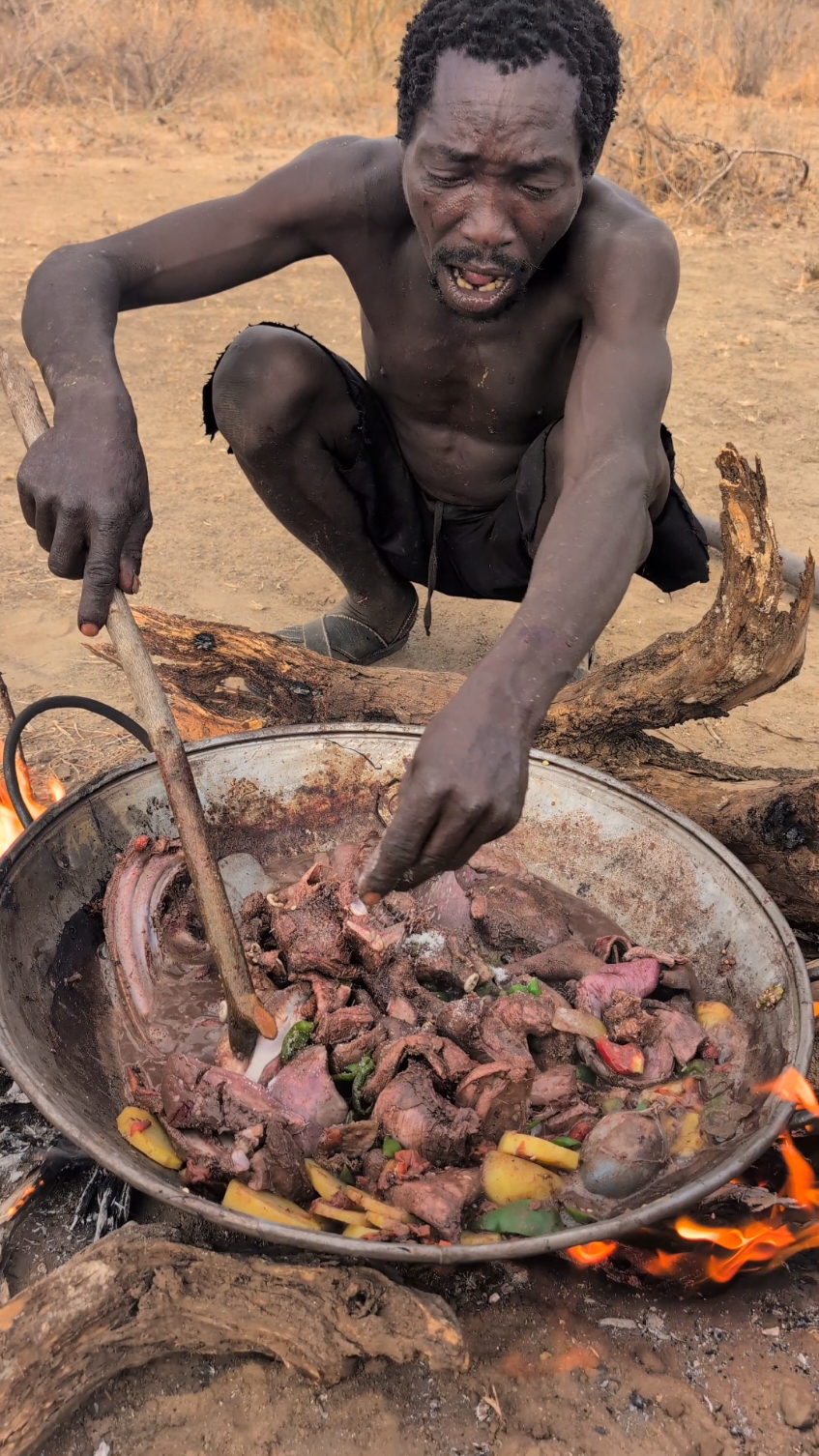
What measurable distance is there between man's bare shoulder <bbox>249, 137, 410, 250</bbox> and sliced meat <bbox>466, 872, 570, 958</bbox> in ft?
6.01

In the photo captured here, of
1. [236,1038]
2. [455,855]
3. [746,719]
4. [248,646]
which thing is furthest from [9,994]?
[746,719]

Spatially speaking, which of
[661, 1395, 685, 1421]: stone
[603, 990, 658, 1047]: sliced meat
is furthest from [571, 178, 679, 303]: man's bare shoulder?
[661, 1395, 685, 1421]: stone

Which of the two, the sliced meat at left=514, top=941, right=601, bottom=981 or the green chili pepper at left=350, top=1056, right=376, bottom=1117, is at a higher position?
the green chili pepper at left=350, top=1056, right=376, bottom=1117

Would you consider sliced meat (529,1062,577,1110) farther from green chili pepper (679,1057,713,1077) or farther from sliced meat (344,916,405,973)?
sliced meat (344,916,405,973)

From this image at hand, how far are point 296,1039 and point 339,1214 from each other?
0.41 meters

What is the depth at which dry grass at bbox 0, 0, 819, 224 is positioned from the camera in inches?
389

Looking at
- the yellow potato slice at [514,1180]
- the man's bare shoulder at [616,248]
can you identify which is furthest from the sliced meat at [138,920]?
the man's bare shoulder at [616,248]

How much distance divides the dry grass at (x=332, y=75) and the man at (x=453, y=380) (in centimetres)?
743

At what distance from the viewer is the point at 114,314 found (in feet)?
8.77

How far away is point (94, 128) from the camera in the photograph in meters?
11.1

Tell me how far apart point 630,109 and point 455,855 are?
9.98 metres

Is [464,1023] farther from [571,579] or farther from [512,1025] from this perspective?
[571,579]

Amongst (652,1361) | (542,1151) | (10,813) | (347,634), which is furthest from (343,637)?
(652,1361)

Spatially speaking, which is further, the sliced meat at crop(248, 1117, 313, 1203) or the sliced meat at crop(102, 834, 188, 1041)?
the sliced meat at crop(102, 834, 188, 1041)
